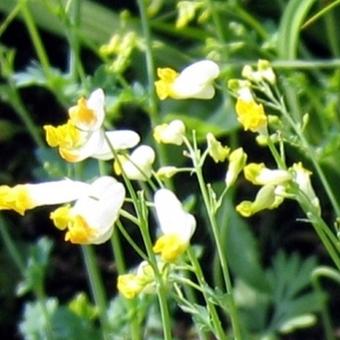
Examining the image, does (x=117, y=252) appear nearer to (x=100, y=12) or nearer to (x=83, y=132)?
(x=83, y=132)

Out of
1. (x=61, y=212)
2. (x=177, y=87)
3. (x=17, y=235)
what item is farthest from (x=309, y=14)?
(x=61, y=212)

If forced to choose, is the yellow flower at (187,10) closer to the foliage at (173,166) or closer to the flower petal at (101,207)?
the foliage at (173,166)

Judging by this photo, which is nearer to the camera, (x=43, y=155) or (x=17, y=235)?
(x=43, y=155)

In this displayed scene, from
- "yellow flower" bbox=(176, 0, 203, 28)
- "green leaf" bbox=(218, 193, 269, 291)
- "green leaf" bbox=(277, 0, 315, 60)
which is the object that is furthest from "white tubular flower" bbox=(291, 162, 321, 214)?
"green leaf" bbox=(218, 193, 269, 291)

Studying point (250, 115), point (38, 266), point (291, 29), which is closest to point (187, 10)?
point (291, 29)

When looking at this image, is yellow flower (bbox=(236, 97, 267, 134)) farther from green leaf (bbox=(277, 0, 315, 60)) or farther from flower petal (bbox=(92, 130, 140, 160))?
green leaf (bbox=(277, 0, 315, 60))
